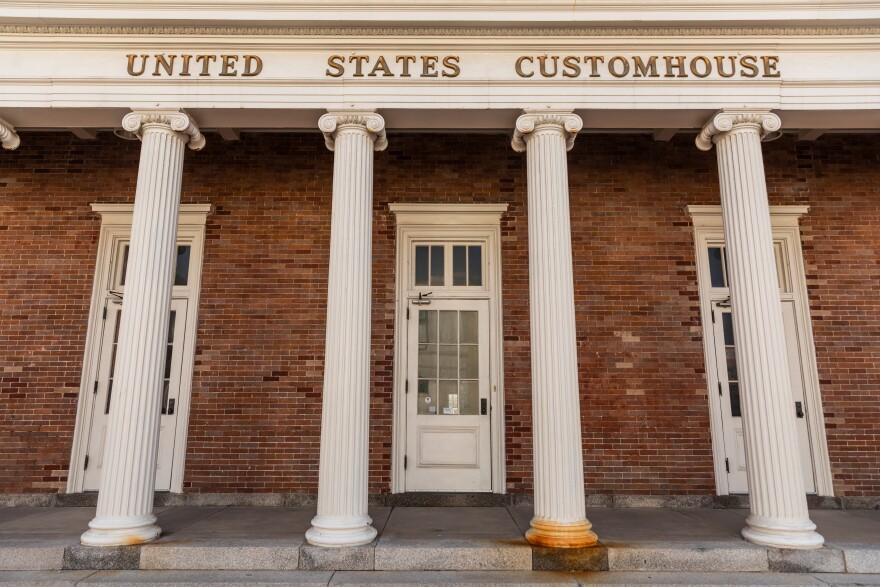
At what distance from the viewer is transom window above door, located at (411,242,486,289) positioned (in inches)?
298

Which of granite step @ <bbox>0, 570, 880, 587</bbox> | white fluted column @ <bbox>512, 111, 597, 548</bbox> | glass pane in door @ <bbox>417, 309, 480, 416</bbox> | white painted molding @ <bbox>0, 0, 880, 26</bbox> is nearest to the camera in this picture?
granite step @ <bbox>0, 570, 880, 587</bbox>

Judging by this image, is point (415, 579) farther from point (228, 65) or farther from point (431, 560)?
point (228, 65)

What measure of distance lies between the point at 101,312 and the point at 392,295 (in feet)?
12.0

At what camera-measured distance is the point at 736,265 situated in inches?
217

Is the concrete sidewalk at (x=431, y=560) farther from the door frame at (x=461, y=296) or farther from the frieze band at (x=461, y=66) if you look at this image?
the frieze band at (x=461, y=66)

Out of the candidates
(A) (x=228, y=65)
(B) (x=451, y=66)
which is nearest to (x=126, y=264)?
(A) (x=228, y=65)

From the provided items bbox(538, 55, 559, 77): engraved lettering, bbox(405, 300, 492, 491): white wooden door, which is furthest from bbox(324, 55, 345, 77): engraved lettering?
bbox(405, 300, 492, 491): white wooden door

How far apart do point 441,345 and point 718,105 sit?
4035 mm

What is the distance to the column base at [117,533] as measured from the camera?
4.84m

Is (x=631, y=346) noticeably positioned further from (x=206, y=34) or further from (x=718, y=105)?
(x=206, y=34)

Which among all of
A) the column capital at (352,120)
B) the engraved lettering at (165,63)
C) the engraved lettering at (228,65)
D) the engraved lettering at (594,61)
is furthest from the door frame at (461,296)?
the engraved lettering at (165,63)

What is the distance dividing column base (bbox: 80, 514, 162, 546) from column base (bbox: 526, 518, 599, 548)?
128 inches

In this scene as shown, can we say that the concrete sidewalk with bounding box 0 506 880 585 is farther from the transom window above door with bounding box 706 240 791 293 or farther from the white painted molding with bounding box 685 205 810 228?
the white painted molding with bounding box 685 205 810 228

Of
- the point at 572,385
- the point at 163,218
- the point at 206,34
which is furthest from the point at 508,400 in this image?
the point at 206,34
